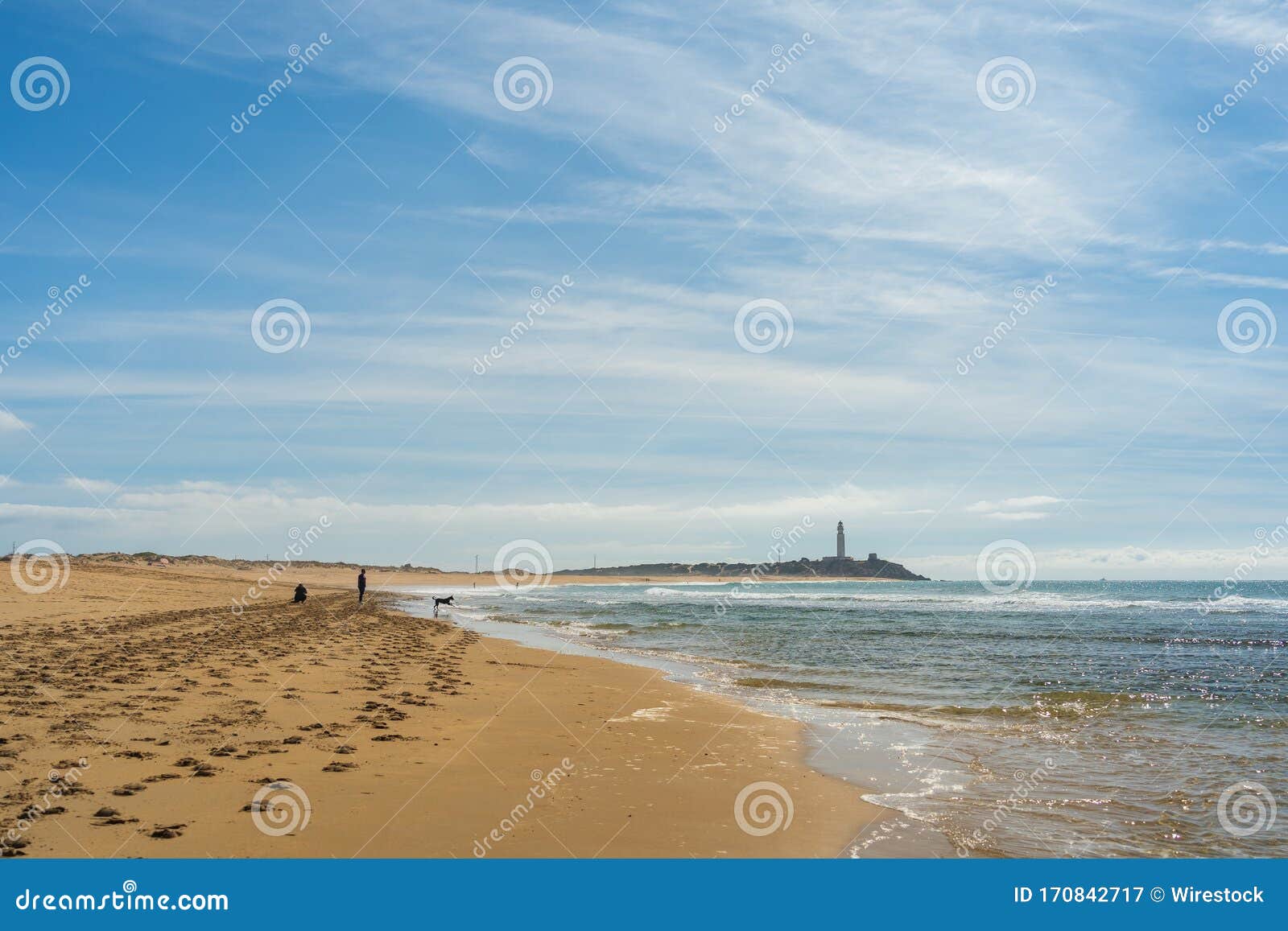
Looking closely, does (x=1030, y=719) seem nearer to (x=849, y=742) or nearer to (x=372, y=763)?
(x=849, y=742)

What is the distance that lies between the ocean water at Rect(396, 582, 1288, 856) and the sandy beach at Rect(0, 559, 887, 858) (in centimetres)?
126

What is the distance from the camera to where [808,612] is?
51.7 metres

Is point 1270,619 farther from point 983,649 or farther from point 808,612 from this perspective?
point 983,649

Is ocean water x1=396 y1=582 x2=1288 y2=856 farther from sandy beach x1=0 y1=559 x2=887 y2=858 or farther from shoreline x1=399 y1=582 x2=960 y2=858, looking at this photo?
sandy beach x1=0 y1=559 x2=887 y2=858

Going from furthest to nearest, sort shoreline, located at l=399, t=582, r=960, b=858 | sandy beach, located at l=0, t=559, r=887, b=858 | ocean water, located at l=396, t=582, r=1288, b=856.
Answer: ocean water, located at l=396, t=582, r=1288, b=856 → shoreline, located at l=399, t=582, r=960, b=858 → sandy beach, located at l=0, t=559, r=887, b=858

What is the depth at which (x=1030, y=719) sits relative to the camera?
14773 mm

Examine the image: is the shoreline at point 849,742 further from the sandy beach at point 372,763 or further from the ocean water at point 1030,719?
the sandy beach at point 372,763

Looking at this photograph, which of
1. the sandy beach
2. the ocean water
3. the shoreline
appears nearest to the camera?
the sandy beach

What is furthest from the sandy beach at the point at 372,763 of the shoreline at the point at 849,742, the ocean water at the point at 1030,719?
the ocean water at the point at 1030,719

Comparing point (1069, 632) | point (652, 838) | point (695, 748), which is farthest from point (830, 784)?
point (1069, 632)

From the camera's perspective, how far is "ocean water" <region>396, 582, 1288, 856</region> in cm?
849

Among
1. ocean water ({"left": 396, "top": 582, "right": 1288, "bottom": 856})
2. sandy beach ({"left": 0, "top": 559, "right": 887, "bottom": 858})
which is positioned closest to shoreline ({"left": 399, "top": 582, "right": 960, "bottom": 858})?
ocean water ({"left": 396, "top": 582, "right": 1288, "bottom": 856})

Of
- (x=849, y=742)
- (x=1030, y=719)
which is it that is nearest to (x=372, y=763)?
(x=849, y=742)

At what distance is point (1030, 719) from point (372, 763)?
1182cm
